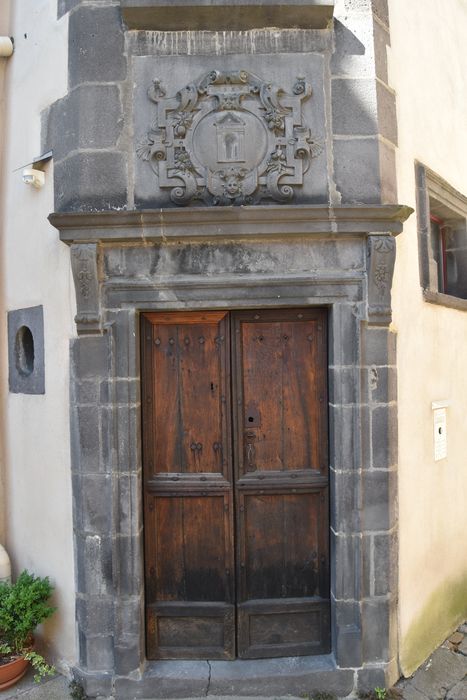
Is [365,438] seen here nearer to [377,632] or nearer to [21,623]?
[377,632]

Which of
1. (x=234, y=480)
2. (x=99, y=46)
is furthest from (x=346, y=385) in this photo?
(x=99, y=46)

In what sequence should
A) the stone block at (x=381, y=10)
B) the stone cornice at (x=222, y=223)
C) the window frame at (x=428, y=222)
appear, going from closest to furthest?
the stone cornice at (x=222, y=223)
the stone block at (x=381, y=10)
the window frame at (x=428, y=222)

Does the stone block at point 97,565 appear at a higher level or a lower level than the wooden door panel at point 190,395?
lower

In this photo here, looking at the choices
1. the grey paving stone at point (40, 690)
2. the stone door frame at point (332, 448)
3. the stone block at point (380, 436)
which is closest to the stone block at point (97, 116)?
the stone door frame at point (332, 448)

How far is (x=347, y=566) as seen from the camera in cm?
319

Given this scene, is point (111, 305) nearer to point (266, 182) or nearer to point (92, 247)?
point (92, 247)

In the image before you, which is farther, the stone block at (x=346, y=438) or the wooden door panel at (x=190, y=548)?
the wooden door panel at (x=190, y=548)

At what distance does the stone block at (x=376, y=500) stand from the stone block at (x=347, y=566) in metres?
0.13

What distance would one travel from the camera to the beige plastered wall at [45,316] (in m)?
3.33

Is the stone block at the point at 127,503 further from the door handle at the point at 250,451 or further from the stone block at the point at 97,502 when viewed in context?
the door handle at the point at 250,451

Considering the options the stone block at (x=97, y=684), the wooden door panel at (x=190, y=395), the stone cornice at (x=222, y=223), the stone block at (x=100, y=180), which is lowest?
the stone block at (x=97, y=684)

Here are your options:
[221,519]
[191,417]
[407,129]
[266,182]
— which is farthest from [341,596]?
[407,129]

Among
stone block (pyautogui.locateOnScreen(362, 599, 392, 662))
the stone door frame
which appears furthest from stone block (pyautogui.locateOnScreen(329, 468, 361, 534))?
stone block (pyautogui.locateOnScreen(362, 599, 392, 662))

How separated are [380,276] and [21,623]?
304 cm
